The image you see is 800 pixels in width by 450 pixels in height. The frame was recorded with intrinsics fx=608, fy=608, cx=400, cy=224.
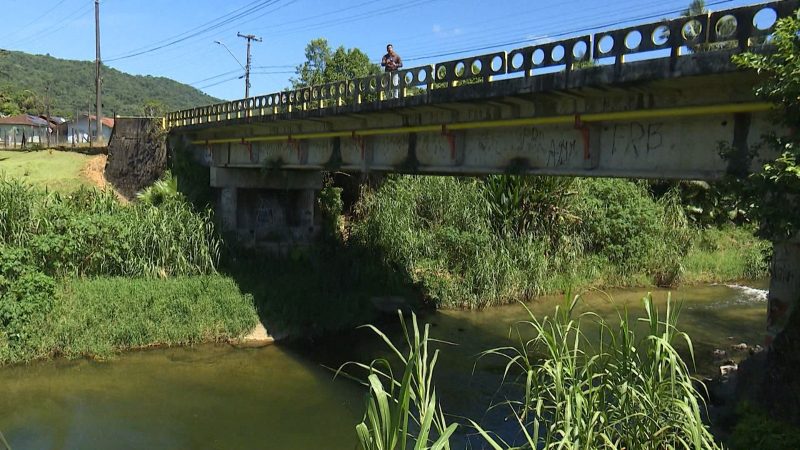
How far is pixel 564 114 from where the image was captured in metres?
9.15

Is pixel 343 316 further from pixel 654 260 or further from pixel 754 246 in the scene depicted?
pixel 754 246

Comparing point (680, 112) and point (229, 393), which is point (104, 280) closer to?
point (229, 393)

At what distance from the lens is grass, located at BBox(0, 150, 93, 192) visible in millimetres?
22633

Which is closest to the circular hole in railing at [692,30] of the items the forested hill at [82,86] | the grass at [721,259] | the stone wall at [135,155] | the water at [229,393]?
the water at [229,393]

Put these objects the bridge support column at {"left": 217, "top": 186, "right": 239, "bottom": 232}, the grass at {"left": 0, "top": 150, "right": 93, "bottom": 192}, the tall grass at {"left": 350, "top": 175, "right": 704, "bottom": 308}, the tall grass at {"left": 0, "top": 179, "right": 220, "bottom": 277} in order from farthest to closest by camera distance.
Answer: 1. the grass at {"left": 0, "top": 150, "right": 93, "bottom": 192}
2. the bridge support column at {"left": 217, "top": 186, "right": 239, "bottom": 232}
3. the tall grass at {"left": 350, "top": 175, "right": 704, "bottom": 308}
4. the tall grass at {"left": 0, "top": 179, "right": 220, "bottom": 277}

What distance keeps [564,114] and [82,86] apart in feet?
530

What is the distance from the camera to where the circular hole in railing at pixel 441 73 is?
10.6 m

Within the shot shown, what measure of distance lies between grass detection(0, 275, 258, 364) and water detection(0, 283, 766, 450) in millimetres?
384

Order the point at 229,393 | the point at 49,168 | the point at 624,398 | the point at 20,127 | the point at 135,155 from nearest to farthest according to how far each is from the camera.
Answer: the point at 624,398 → the point at 229,393 → the point at 135,155 → the point at 49,168 → the point at 20,127

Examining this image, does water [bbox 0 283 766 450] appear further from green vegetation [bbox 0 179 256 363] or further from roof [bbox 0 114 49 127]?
roof [bbox 0 114 49 127]

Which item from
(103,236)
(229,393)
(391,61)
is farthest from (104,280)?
(391,61)

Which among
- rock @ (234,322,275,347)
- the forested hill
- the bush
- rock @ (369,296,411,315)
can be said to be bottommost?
rock @ (234,322,275,347)

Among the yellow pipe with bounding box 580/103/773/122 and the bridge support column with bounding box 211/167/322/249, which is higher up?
the yellow pipe with bounding box 580/103/773/122

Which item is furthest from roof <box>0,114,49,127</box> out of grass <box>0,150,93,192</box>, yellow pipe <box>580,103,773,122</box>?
yellow pipe <box>580,103,773,122</box>
